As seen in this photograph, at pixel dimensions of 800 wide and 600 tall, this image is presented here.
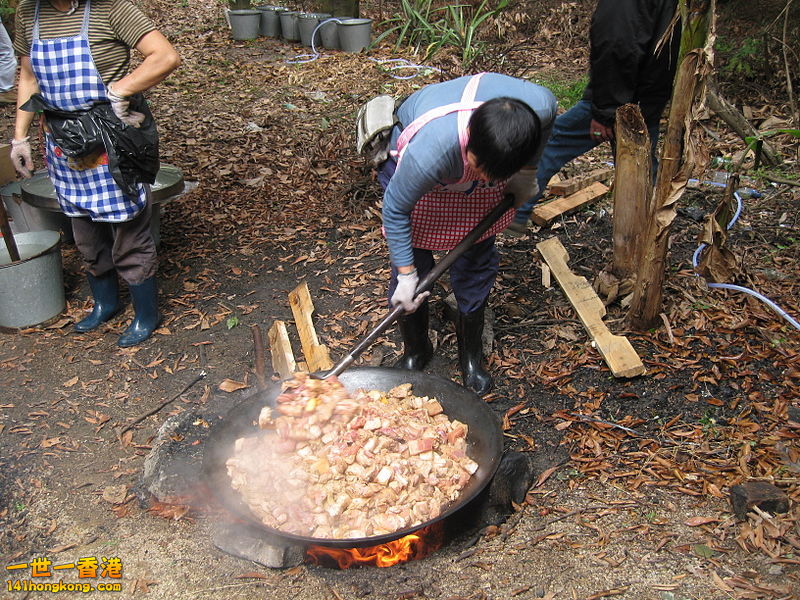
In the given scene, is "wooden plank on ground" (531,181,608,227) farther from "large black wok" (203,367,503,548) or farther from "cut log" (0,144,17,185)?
"cut log" (0,144,17,185)

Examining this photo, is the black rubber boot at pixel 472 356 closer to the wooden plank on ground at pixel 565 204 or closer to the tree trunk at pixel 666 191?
the tree trunk at pixel 666 191

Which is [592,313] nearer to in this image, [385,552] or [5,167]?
[385,552]

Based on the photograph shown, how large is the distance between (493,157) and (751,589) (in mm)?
2030

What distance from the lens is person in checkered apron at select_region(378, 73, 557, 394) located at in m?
2.56

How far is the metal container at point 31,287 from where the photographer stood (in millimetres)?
4465

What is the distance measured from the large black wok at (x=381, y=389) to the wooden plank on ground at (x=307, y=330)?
54cm

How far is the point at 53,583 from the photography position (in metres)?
2.89

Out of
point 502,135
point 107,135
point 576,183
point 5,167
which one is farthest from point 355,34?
point 502,135

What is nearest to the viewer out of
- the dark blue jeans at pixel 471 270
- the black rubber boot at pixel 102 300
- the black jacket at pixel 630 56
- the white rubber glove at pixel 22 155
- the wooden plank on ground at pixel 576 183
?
the dark blue jeans at pixel 471 270

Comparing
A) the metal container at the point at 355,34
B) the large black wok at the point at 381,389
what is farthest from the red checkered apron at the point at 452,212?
the metal container at the point at 355,34

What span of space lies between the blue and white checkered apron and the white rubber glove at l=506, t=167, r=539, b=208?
2414mm

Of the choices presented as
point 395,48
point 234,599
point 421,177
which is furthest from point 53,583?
point 395,48

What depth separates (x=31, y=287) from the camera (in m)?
4.57

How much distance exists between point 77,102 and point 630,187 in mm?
3390
